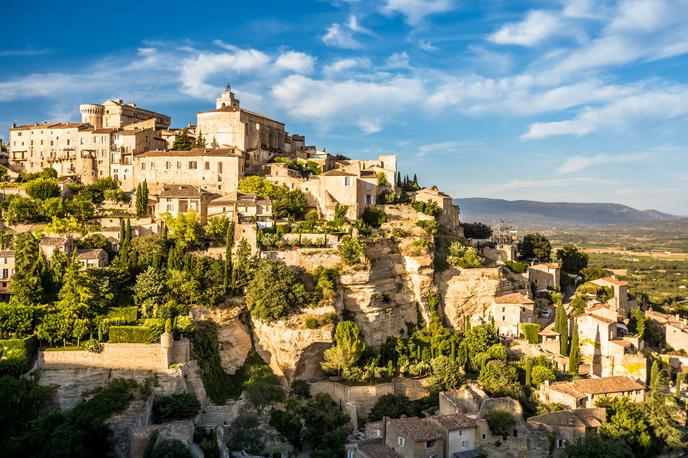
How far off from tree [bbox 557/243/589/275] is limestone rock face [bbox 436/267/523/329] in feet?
54.1

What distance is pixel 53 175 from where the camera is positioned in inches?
2053

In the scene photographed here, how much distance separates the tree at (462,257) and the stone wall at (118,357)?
2203cm

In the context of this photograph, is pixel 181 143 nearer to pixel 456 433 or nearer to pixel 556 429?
pixel 456 433

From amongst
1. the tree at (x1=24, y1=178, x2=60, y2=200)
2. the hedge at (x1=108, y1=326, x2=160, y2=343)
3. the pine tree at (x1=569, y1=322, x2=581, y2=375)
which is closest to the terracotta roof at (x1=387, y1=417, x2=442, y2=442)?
the hedge at (x1=108, y1=326, x2=160, y2=343)

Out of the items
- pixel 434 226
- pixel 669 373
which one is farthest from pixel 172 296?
pixel 669 373

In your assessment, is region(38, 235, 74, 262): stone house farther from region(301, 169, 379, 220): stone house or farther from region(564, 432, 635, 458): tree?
region(564, 432, 635, 458): tree

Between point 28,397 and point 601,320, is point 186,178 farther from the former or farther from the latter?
point 601,320

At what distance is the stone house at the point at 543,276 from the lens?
5194 cm

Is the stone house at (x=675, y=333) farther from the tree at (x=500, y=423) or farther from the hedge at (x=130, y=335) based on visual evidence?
the hedge at (x=130, y=335)

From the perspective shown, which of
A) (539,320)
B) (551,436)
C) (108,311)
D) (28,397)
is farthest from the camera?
(539,320)

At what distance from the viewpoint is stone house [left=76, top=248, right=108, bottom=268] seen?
37094mm

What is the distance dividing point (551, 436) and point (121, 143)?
4039cm

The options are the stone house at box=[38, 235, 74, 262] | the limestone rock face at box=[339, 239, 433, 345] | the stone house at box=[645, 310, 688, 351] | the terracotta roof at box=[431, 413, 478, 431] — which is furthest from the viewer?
the stone house at box=[645, 310, 688, 351]

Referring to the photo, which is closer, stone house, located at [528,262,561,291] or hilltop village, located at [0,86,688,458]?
hilltop village, located at [0,86,688,458]
